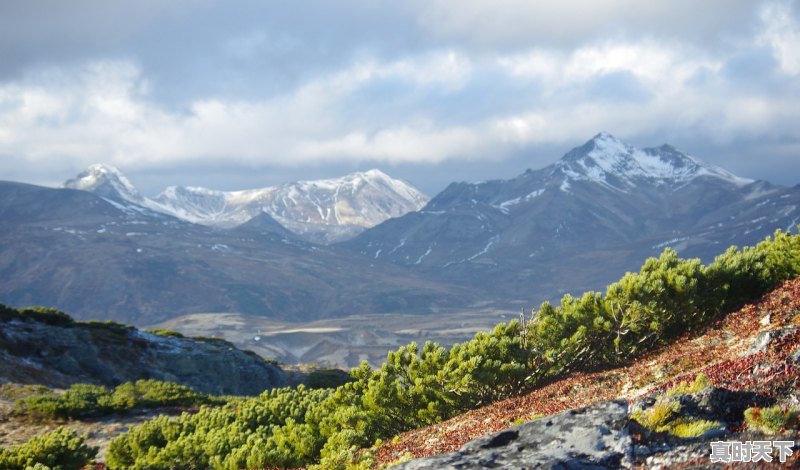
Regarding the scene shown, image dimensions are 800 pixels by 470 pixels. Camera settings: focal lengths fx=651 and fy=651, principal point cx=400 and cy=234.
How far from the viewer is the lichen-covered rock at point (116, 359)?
42.7m

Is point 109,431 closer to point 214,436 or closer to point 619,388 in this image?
point 214,436

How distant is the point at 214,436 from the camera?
17391mm

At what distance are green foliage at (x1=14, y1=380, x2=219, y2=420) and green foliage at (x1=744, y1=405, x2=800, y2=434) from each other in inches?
949

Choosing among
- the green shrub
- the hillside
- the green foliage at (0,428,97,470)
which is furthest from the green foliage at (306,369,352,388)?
the green foliage at (0,428,97,470)

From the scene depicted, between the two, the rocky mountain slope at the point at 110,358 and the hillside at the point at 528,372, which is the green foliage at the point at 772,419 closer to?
the hillside at the point at 528,372

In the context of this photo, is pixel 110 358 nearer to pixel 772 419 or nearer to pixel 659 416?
pixel 659 416

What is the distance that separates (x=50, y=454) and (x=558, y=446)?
13389 millimetres

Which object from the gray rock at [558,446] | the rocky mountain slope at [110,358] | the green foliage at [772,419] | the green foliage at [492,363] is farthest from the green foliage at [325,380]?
the green foliage at [772,419]

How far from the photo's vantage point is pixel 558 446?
9172 mm

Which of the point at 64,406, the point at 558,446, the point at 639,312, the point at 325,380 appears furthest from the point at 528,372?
the point at 325,380

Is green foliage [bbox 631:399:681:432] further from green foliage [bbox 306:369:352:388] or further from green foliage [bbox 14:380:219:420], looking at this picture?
green foliage [bbox 306:369:352:388]

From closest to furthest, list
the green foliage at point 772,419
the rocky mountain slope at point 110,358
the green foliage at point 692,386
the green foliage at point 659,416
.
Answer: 1. the green foliage at point 772,419
2. the green foliage at point 659,416
3. the green foliage at point 692,386
4. the rocky mountain slope at point 110,358

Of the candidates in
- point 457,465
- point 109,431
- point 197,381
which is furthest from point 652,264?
point 197,381

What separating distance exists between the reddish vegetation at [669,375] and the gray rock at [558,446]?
1728 mm
